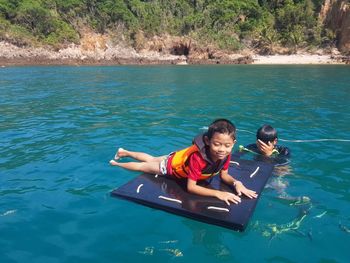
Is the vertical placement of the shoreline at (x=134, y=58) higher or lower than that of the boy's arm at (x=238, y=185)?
lower

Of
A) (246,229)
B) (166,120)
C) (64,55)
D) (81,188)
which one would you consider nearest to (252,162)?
(246,229)

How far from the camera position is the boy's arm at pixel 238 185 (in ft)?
14.9

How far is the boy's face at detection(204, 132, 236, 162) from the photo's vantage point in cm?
405

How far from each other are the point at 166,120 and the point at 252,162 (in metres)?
5.00

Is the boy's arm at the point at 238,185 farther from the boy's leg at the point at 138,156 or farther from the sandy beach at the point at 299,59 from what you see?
the sandy beach at the point at 299,59

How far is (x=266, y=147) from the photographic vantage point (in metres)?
5.99

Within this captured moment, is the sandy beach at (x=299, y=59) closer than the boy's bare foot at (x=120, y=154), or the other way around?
the boy's bare foot at (x=120, y=154)

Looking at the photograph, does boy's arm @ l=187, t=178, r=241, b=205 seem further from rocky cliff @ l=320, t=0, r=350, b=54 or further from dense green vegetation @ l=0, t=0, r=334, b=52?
dense green vegetation @ l=0, t=0, r=334, b=52

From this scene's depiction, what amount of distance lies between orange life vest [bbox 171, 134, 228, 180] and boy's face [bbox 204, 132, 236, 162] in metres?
0.15

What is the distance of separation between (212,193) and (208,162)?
41 centimetres

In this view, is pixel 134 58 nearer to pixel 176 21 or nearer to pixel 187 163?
pixel 176 21

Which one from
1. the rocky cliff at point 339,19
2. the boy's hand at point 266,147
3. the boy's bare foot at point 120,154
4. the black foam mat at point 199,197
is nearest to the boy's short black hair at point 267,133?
the boy's hand at point 266,147

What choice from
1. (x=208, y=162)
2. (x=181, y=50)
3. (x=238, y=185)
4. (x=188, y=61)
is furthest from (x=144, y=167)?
(x=181, y=50)

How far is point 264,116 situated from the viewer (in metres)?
11.1
